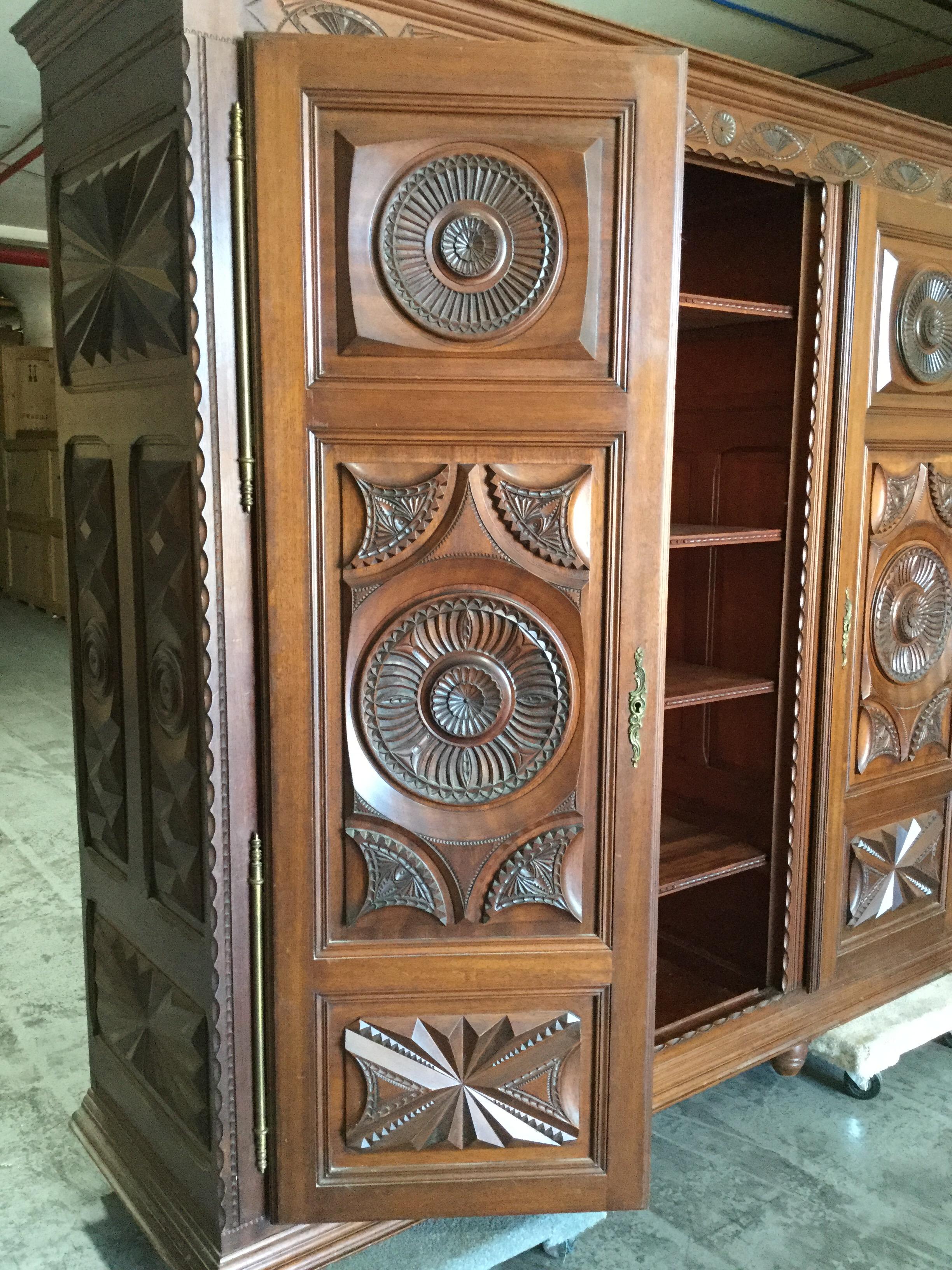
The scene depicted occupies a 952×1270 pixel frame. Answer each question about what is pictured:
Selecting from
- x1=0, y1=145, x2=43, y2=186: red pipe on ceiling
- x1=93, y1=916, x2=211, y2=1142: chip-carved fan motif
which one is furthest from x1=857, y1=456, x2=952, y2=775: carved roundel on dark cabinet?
x1=0, y1=145, x2=43, y2=186: red pipe on ceiling

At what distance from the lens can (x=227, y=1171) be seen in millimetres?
1625

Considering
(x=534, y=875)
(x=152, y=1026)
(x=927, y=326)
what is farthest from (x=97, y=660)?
(x=927, y=326)

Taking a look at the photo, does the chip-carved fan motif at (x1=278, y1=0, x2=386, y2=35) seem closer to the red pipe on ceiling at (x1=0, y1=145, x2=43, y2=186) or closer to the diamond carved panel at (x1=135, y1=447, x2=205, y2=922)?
the diamond carved panel at (x1=135, y1=447, x2=205, y2=922)

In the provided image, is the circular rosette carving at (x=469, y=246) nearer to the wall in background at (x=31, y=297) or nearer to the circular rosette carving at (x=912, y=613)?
the circular rosette carving at (x=912, y=613)

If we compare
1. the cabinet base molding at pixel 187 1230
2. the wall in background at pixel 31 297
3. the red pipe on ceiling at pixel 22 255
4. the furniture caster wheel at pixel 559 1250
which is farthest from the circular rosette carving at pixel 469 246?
the wall in background at pixel 31 297

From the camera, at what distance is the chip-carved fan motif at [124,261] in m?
1.47

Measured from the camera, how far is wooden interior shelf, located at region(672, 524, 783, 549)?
6.41ft

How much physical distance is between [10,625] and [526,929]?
23.3 feet

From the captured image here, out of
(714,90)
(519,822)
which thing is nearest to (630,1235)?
(519,822)

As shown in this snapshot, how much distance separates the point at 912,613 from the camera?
2.34 meters

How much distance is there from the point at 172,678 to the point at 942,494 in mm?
1688

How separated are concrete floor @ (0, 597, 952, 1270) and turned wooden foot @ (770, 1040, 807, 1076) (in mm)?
63

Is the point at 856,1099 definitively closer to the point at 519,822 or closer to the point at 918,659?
the point at 918,659

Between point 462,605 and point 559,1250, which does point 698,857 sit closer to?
point 559,1250
